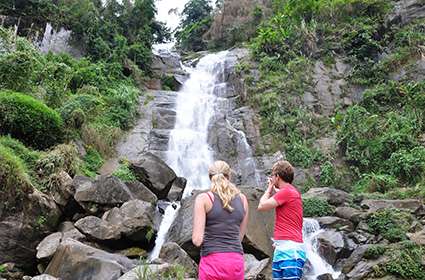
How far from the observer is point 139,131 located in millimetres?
19406

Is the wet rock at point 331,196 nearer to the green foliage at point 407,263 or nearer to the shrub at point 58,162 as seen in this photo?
the green foliage at point 407,263

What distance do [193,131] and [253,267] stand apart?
460 inches

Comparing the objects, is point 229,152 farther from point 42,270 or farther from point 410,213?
point 42,270

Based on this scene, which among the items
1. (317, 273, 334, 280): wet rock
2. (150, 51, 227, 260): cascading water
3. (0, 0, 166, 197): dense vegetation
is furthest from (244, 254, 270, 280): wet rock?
(0, 0, 166, 197): dense vegetation

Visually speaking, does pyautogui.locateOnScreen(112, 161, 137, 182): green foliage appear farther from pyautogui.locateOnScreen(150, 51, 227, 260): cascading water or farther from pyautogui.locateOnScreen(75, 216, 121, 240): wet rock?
pyautogui.locateOnScreen(75, 216, 121, 240): wet rock

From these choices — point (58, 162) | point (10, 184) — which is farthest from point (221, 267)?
point (58, 162)

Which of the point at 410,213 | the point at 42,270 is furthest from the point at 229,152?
the point at 42,270

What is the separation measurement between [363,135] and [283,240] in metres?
16.0

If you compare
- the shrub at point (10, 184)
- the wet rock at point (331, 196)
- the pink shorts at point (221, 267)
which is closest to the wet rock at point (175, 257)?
the shrub at point (10, 184)

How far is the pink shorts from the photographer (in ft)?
12.0

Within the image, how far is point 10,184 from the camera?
31.3 feet

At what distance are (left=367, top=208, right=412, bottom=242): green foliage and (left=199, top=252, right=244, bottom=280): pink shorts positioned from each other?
900 centimetres

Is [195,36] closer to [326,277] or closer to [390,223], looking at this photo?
[390,223]

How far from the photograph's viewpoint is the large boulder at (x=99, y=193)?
10.4 m
